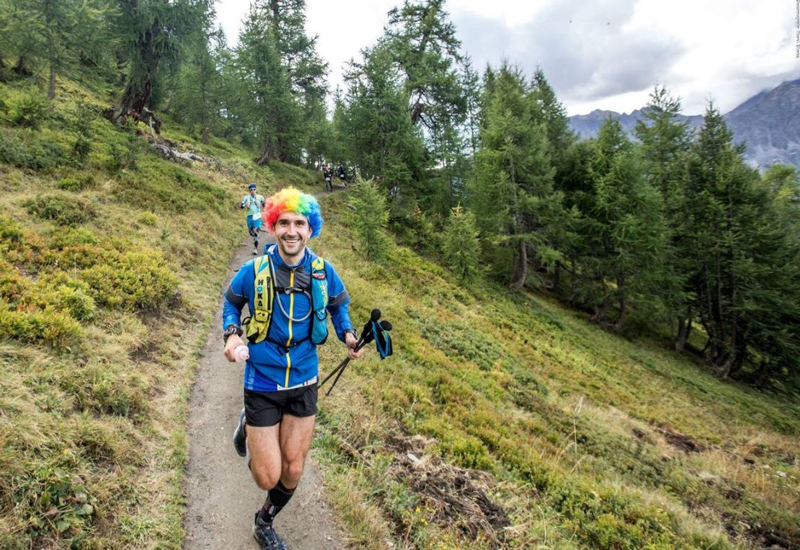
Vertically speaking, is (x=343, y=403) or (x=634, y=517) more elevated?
(x=343, y=403)

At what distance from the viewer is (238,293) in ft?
11.1

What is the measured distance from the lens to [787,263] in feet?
78.9

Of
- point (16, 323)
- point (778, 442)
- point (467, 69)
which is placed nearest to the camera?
point (16, 323)

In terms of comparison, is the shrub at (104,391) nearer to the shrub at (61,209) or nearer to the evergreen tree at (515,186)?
the shrub at (61,209)

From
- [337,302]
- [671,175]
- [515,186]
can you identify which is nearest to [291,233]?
[337,302]

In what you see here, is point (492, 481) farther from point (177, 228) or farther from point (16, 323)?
point (177, 228)

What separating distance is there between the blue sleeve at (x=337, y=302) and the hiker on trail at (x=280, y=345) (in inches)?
4.3

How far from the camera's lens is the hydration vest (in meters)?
3.26

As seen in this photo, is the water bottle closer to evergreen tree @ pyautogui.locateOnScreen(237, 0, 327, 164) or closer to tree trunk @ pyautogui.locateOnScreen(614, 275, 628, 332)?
tree trunk @ pyautogui.locateOnScreen(614, 275, 628, 332)

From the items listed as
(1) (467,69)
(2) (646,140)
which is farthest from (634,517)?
(1) (467,69)

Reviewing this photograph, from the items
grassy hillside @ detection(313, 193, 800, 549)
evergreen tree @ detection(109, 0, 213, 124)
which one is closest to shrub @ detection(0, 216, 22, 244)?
grassy hillside @ detection(313, 193, 800, 549)

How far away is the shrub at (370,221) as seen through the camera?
18.2 meters

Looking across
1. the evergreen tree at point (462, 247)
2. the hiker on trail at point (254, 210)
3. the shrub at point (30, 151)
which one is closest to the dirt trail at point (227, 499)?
the hiker on trail at point (254, 210)

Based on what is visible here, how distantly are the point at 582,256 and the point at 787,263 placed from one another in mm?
12252
